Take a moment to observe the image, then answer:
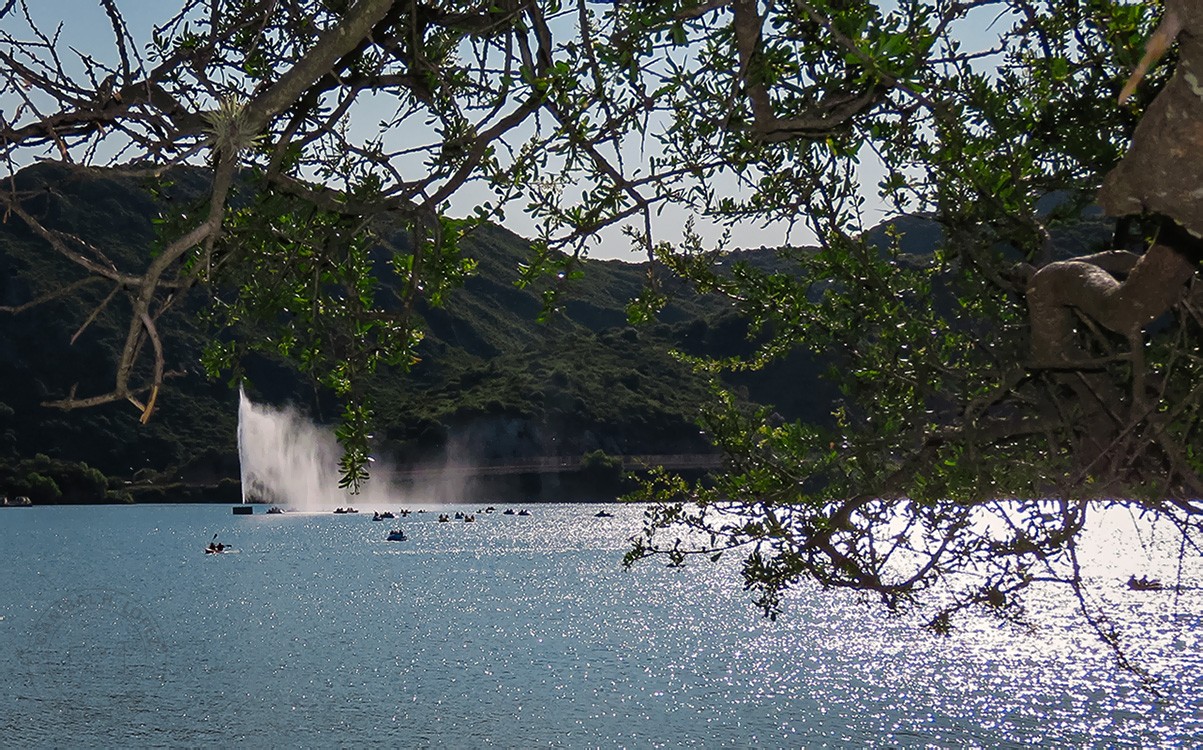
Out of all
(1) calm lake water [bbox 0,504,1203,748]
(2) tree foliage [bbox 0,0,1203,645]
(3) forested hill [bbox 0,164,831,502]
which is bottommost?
(1) calm lake water [bbox 0,504,1203,748]

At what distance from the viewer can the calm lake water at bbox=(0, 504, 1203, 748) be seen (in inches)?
1629

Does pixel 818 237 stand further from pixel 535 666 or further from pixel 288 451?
pixel 288 451

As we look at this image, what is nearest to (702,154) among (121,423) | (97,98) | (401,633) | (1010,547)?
(1010,547)

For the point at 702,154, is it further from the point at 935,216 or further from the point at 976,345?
the point at 976,345

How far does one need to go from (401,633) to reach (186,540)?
8707 cm

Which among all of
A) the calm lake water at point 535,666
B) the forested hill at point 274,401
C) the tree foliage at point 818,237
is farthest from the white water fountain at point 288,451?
the tree foliage at point 818,237

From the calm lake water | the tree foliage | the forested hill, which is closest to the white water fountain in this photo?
the forested hill

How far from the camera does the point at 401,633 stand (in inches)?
2613

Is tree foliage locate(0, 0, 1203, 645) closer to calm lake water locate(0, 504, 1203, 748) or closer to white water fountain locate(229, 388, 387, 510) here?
calm lake water locate(0, 504, 1203, 748)

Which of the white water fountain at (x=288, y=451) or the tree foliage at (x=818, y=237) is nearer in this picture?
the tree foliage at (x=818, y=237)

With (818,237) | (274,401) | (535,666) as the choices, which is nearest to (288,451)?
(274,401)

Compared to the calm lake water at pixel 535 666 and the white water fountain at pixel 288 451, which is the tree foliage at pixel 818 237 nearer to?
the calm lake water at pixel 535 666

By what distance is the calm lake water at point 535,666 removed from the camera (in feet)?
136

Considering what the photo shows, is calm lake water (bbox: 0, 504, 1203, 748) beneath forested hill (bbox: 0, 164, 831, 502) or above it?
beneath
